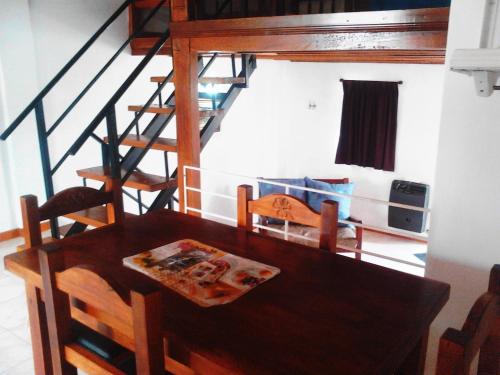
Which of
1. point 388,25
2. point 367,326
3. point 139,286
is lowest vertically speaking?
point 367,326

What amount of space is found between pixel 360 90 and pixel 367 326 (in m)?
5.54

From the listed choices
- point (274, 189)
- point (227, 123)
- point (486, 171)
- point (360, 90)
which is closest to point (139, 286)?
point (486, 171)

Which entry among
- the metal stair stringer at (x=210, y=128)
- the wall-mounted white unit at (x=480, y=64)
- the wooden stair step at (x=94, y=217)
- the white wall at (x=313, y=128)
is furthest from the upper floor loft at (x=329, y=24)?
the white wall at (x=313, y=128)

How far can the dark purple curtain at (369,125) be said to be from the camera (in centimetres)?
610

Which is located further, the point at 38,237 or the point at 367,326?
the point at 38,237

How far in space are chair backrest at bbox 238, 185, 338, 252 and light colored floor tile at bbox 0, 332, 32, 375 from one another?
139 cm

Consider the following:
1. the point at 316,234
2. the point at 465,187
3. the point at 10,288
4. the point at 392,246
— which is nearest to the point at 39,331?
the point at 465,187

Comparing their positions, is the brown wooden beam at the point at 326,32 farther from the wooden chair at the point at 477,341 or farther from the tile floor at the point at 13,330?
the tile floor at the point at 13,330

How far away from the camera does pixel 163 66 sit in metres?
4.70

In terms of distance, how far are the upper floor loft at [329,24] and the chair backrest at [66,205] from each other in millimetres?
1258

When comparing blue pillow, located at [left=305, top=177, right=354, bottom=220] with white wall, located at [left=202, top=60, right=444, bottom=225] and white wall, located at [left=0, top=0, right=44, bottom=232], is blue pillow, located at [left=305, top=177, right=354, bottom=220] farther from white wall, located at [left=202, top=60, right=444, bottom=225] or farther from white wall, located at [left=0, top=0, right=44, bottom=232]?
white wall, located at [left=0, top=0, right=44, bottom=232]

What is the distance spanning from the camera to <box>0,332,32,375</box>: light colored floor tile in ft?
7.29

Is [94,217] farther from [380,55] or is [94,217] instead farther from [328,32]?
[380,55]

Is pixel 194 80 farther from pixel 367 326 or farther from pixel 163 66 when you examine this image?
pixel 367 326
